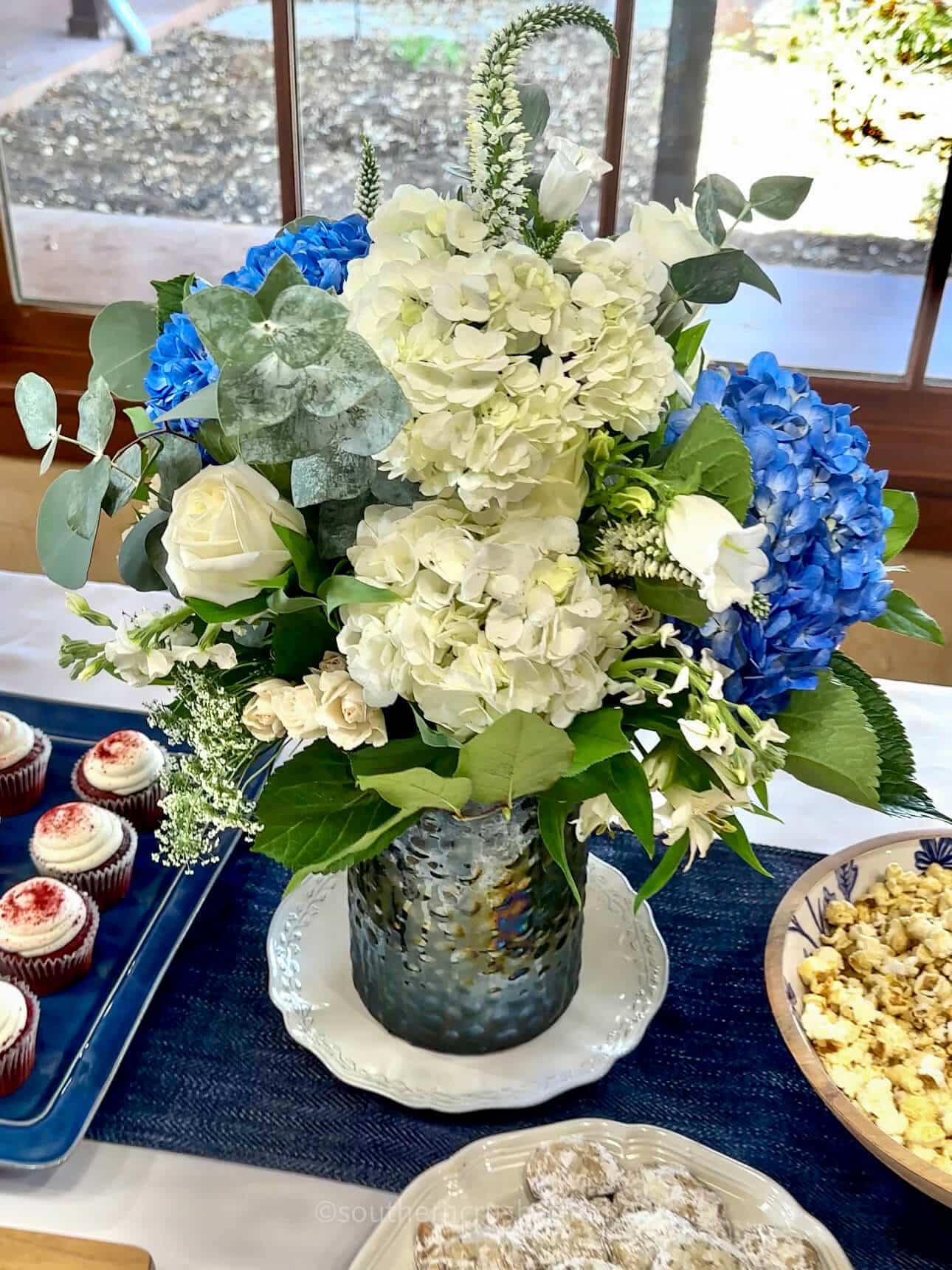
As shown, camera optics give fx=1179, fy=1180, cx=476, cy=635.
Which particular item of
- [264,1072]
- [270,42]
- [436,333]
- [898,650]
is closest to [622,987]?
[264,1072]

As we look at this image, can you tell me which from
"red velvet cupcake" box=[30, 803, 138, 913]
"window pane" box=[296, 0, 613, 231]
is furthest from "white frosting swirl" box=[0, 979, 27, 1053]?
"window pane" box=[296, 0, 613, 231]

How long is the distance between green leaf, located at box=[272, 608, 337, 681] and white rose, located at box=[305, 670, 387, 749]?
0.03 meters

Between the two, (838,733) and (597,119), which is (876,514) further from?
(597,119)

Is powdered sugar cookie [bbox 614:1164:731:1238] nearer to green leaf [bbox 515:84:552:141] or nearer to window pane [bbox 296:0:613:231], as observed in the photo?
green leaf [bbox 515:84:552:141]

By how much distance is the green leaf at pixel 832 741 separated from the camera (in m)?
0.63

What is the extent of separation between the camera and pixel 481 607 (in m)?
0.56

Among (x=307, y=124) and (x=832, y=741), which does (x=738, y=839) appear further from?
(x=307, y=124)

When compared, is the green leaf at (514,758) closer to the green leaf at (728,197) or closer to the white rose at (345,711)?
the white rose at (345,711)

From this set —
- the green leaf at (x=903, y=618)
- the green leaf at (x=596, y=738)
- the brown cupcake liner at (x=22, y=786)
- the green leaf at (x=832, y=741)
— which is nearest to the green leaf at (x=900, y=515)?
the green leaf at (x=903, y=618)

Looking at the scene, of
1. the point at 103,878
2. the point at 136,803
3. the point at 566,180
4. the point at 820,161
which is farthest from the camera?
the point at 820,161

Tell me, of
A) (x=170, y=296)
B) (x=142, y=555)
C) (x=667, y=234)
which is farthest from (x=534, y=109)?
(x=142, y=555)

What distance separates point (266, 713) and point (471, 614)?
133 mm

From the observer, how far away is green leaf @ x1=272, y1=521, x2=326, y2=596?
0.58m

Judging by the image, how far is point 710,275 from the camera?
63cm
